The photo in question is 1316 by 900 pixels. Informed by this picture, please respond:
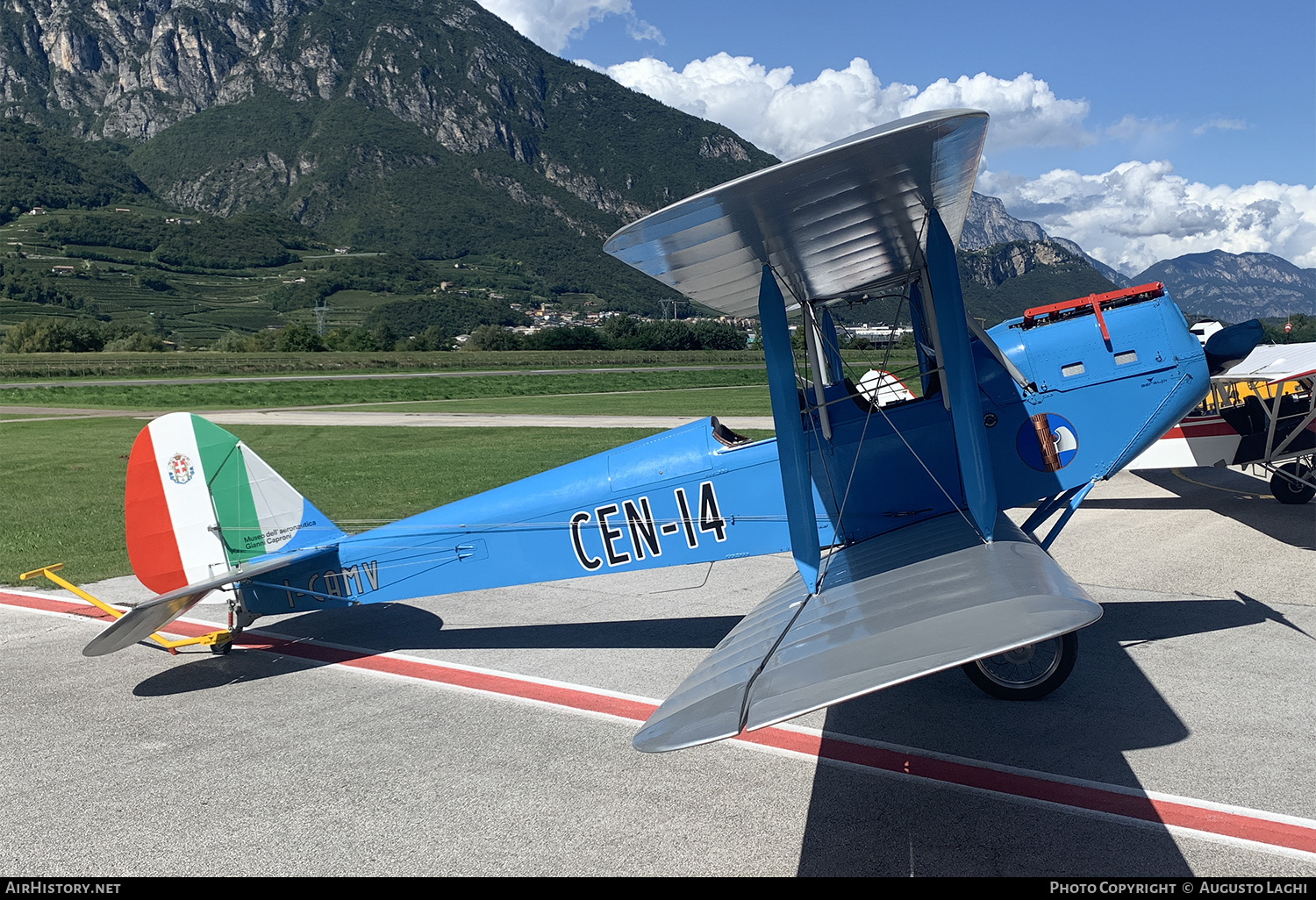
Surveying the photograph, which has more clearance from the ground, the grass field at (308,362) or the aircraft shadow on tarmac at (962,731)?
the grass field at (308,362)

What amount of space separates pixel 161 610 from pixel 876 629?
4.53 m

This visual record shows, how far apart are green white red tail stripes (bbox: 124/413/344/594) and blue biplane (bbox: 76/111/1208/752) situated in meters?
0.01

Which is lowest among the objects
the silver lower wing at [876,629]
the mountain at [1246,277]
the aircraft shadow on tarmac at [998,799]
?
the mountain at [1246,277]

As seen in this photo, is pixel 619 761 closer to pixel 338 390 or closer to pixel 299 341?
pixel 338 390

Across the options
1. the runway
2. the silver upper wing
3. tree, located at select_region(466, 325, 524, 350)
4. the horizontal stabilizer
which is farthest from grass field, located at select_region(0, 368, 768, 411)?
tree, located at select_region(466, 325, 524, 350)

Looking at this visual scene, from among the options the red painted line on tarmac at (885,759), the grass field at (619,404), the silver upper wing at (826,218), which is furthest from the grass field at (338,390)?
the silver upper wing at (826,218)

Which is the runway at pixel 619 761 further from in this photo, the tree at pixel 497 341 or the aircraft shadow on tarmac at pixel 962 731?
the tree at pixel 497 341

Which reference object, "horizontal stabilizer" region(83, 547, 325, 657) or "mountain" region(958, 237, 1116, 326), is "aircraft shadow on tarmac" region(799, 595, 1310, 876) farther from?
"mountain" region(958, 237, 1116, 326)

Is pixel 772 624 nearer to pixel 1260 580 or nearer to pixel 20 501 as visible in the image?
pixel 1260 580

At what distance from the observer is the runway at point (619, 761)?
3648mm

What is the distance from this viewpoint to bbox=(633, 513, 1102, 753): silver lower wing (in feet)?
9.33

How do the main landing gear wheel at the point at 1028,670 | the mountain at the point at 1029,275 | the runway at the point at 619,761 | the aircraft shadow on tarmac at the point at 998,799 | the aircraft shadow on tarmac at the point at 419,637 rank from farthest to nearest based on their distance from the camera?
the mountain at the point at 1029,275 → the aircraft shadow on tarmac at the point at 419,637 → the main landing gear wheel at the point at 1028,670 → the runway at the point at 619,761 → the aircraft shadow on tarmac at the point at 998,799

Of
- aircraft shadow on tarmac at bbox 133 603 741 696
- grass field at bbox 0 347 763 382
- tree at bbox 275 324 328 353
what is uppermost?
tree at bbox 275 324 328 353

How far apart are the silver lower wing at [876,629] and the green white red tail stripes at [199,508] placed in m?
3.91
